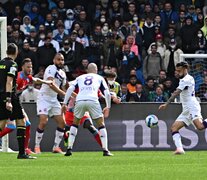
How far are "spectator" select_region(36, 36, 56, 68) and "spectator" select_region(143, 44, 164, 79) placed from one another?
9.66 ft

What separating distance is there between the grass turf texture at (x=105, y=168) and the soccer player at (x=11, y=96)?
59cm

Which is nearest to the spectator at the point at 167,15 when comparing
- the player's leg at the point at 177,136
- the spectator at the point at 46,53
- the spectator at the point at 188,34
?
the spectator at the point at 188,34

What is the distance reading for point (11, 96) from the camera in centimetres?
1817

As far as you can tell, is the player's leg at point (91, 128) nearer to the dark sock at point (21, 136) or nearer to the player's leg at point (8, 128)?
the player's leg at point (8, 128)

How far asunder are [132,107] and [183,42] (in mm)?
6493

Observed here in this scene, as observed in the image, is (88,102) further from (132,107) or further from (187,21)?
(187,21)

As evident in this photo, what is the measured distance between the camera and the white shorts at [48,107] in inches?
895

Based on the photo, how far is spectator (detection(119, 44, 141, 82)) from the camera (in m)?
29.4

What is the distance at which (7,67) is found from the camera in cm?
1812

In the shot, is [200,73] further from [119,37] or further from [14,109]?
[14,109]

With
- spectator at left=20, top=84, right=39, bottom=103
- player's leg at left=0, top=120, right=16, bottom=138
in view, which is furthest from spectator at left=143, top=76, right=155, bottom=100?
player's leg at left=0, top=120, right=16, bottom=138

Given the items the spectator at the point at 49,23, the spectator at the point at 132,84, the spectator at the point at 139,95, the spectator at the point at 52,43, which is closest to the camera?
the spectator at the point at 139,95

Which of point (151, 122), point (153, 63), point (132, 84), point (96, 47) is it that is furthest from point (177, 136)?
point (96, 47)

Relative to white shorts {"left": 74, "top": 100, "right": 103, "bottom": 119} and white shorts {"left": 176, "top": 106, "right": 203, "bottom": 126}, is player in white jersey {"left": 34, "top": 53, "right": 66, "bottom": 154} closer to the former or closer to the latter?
white shorts {"left": 74, "top": 100, "right": 103, "bottom": 119}
